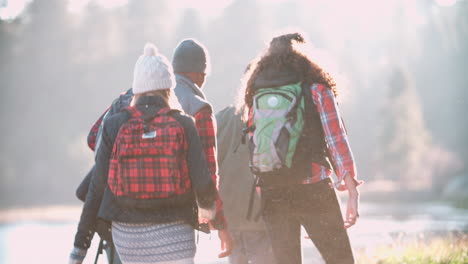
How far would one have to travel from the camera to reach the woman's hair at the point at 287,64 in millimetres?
4266

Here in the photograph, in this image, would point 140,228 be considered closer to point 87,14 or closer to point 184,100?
point 184,100

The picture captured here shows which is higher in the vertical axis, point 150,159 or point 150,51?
point 150,51

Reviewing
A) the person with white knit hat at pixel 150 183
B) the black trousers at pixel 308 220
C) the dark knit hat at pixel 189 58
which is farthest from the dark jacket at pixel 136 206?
the dark knit hat at pixel 189 58

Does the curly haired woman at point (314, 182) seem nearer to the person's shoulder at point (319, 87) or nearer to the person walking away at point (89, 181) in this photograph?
the person's shoulder at point (319, 87)

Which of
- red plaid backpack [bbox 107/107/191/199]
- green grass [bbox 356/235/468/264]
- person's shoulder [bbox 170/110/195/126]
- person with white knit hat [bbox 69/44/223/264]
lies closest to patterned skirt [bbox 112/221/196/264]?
person with white knit hat [bbox 69/44/223/264]

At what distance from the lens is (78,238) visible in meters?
3.81

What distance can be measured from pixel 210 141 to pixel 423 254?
4.71 m

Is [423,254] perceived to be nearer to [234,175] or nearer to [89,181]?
[234,175]

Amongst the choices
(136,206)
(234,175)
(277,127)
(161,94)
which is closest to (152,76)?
(161,94)

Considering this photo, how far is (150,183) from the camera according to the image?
3.56m

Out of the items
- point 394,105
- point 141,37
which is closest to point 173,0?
point 141,37

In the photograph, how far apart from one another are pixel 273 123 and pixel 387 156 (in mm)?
58724

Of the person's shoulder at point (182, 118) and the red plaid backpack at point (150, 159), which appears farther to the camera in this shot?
the person's shoulder at point (182, 118)

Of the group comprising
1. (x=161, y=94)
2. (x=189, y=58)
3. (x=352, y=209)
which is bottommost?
(x=352, y=209)
